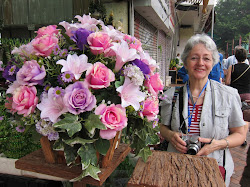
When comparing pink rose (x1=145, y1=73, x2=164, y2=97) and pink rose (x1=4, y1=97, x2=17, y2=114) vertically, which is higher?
pink rose (x1=145, y1=73, x2=164, y2=97)

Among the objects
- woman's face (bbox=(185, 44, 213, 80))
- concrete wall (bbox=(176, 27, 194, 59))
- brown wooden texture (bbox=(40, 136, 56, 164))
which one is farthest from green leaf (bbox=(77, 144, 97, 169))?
concrete wall (bbox=(176, 27, 194, 59))

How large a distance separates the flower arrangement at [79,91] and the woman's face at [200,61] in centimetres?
99

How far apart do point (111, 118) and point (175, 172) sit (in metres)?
0.50

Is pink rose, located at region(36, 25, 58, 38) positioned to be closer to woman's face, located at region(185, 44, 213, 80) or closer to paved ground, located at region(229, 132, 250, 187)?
woman's face, located at region(185, 44, 213, 80)

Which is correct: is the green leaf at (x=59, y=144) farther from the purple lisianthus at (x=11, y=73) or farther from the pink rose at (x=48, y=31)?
the pink rose at (x=48, y=31)

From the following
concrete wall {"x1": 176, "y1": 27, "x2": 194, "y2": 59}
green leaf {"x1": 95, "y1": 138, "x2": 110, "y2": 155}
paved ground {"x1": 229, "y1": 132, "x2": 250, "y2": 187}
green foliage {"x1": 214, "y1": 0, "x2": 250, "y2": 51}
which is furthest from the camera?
green foliage {"x1": 214, "y1": 0, "x2": 250, "y2": 51}

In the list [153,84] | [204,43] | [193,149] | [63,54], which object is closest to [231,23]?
[204,43]

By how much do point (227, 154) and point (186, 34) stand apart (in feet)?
76.9

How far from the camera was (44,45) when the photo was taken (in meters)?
0.96

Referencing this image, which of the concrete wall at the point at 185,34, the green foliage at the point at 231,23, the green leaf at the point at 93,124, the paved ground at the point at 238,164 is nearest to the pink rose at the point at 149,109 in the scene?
the green leaf at the point at 93,124

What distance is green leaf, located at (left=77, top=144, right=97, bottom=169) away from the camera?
2.89ft

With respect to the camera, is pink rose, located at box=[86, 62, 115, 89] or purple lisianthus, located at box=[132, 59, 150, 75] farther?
purple lisianthus, located at box=[132, 59, 150, 75]

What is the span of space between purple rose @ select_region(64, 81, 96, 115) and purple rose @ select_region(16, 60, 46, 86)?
0.45 feet

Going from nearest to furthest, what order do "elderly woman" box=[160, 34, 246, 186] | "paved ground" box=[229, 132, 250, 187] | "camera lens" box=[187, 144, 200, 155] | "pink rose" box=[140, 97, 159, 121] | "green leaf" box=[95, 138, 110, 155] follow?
1. "green leaf" box=[95, 138, 110, 155]
2. "pink rose" box=[140, 97, 159, 121]
3. "camera lens" box=[187, 144, 200, 155]
4. "elderly woman" box=[160, 34, 246, 186]
5. "paved ground" box=[229, 132, 250, 187]
